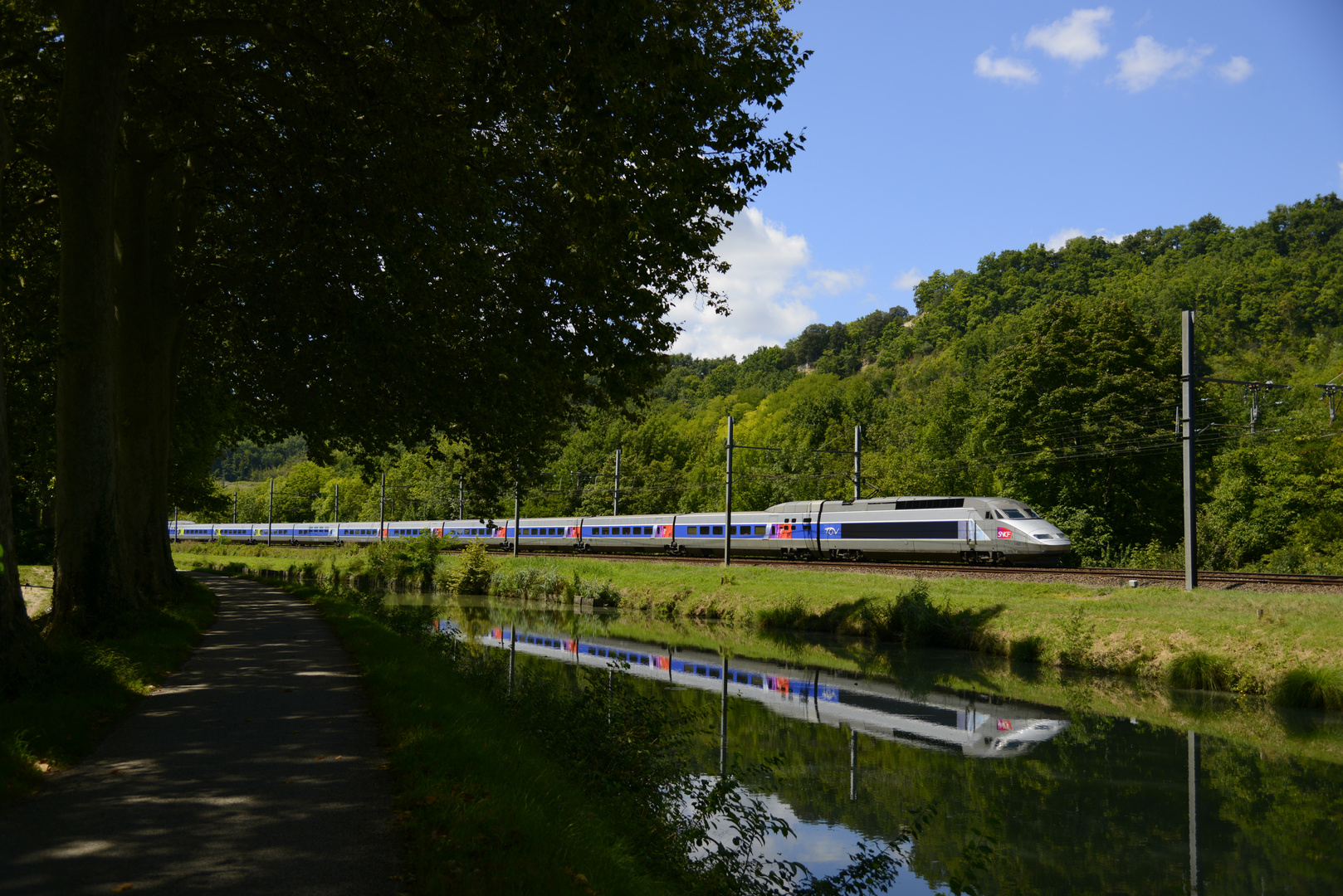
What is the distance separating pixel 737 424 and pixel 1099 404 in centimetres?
6346

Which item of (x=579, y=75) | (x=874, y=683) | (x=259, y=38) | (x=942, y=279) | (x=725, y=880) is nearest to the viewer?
(x=725, y=880)

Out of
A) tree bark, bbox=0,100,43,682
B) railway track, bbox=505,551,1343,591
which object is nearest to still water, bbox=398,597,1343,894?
railway track, bbox=505,551,1343,591

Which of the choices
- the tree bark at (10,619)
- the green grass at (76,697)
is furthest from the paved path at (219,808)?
the tree bark at (10,619)

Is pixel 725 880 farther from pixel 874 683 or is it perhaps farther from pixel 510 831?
pixel 874 683

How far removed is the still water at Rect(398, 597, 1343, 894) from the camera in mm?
9328

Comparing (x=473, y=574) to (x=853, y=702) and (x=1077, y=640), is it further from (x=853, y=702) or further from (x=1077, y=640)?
(x=1077, y=640)

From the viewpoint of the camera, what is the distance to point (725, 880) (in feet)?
24.2

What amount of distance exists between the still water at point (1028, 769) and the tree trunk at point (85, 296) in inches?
345

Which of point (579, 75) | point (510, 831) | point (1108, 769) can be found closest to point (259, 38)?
point (579, 75)

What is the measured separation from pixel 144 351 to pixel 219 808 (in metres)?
12.9

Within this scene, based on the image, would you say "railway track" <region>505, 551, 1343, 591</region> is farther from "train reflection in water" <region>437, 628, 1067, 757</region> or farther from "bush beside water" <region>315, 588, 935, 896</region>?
"bush beside water" <region>315, 588, 935, 896</region>

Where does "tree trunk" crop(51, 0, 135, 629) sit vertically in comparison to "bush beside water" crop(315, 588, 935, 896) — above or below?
above

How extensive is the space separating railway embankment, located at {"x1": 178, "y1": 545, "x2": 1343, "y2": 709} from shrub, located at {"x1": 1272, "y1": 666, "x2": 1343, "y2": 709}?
0.02 meters

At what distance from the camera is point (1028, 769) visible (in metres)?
12.9
